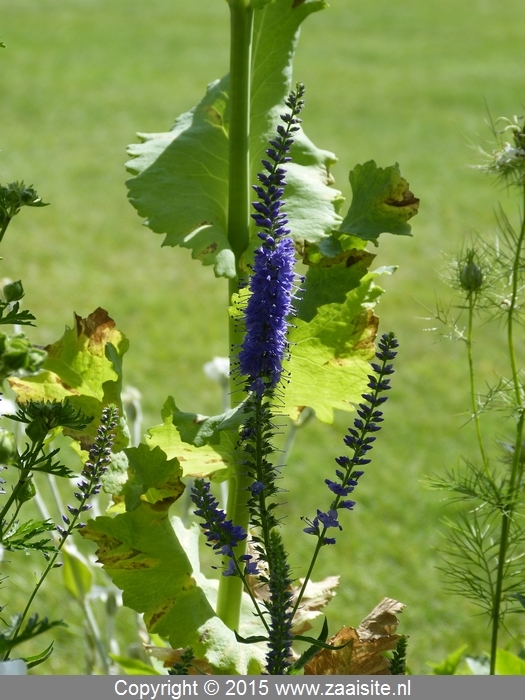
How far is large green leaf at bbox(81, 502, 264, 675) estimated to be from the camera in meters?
0.60

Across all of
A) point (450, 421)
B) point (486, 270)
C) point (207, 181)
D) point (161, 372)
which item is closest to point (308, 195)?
point (207, 181)

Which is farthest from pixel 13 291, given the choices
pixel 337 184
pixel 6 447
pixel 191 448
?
pixel 337 184

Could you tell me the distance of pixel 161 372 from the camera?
2689 millimetres

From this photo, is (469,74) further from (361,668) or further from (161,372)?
(361,668)

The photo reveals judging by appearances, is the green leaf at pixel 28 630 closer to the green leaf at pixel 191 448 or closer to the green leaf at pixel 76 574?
the green leaf at pixel 191 448

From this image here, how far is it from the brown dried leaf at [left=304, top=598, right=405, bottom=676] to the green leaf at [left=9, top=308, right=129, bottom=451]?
204mm

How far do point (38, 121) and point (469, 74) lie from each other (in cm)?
278

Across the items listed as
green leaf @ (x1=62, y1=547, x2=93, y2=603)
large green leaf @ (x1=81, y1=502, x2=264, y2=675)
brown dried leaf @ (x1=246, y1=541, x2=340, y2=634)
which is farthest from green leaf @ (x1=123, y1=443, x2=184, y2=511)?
green leaf @ (x1=62, y1=547, x2=93, y2=603)

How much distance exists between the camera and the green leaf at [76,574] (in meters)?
0.92

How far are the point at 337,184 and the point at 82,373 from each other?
317cm

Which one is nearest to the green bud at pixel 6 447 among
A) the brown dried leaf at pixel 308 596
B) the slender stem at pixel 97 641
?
the brown dried leaf at pixel 308 596

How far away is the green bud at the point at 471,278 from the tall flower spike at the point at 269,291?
0.23 meters

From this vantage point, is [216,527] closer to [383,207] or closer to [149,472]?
[149,472]

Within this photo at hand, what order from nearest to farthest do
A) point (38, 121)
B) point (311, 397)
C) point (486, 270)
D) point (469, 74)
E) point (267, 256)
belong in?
point (267, 256)
point (311, 397)
point (486, 270)
point (38, 121)
point (469, 74)
